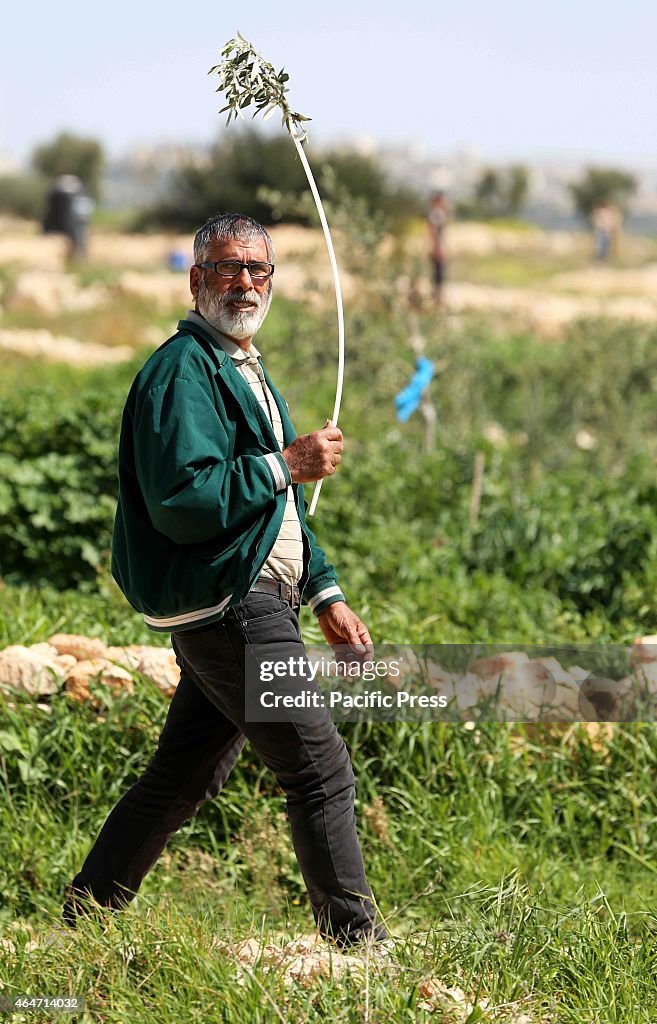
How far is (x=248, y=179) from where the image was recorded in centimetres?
3288

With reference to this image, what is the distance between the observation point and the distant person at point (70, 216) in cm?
2514

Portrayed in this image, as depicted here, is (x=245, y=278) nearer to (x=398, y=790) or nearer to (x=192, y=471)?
(x=192, y=471)

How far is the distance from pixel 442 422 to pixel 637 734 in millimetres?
5194

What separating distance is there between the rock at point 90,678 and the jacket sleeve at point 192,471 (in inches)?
57.9

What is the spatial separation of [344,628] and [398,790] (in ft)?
3.36

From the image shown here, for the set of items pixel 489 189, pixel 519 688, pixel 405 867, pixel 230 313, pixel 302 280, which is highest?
pixel 489 189

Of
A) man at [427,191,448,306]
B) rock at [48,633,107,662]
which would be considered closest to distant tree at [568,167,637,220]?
man at [427,191,448,306]

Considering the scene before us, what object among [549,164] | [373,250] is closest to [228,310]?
[373,250]

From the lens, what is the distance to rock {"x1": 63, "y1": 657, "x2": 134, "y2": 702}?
13.0 feet

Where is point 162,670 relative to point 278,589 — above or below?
below

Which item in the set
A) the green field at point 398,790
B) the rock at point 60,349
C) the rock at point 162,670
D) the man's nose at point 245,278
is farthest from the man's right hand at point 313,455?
the rock at point 60,349

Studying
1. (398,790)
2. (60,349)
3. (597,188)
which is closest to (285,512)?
(398,790)

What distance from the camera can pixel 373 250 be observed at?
796 cm

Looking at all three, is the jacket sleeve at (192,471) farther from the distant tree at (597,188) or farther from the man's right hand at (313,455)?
the distant tree at (597,188)
